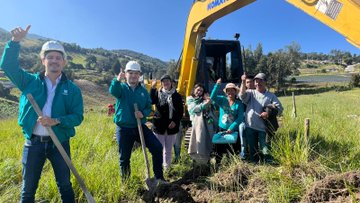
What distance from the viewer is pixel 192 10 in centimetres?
736

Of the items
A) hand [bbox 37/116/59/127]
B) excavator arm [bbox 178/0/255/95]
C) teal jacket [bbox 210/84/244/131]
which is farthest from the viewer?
excavator arm [bbox 178/0/255/95]

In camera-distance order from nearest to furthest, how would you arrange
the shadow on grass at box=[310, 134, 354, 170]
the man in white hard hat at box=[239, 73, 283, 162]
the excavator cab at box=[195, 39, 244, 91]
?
1. the shadow on grass at box=[310, 134, 354, 170]
2. the man in white hard hat at box=[239, 73, 283, 162]
3. the excavator cab at box=[195, 39, 244, 91]

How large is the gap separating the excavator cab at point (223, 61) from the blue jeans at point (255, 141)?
7.35ft

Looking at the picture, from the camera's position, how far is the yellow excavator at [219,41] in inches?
130

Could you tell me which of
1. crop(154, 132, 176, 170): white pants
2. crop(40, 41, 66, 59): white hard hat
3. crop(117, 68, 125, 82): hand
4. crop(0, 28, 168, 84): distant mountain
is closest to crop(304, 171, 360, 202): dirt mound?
crop(154, 132, 176, 170): white pants

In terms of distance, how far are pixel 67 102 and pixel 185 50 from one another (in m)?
4.54

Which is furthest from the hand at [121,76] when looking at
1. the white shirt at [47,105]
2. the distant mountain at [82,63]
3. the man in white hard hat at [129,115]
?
the distant mountain at [82,63]

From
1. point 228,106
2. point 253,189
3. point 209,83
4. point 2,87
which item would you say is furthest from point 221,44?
point 2,87

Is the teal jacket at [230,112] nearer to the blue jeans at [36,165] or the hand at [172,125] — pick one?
the hand at [172,125]

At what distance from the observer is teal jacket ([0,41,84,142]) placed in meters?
3.12

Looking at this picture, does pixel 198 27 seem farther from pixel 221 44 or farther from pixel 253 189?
pixel 253 189

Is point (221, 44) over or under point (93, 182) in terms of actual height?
over

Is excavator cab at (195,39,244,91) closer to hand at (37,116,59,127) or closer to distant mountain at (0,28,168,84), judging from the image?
hand at (37,116,59,127)

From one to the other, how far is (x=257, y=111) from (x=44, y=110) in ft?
11.8
